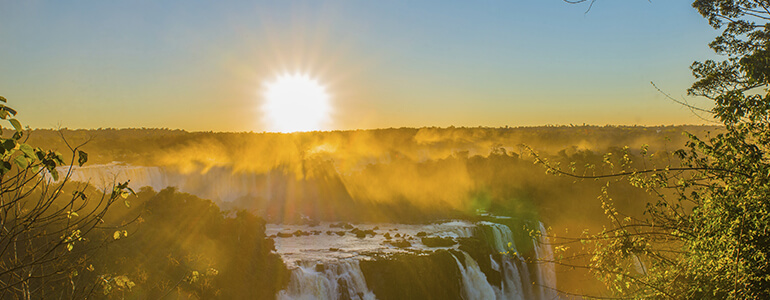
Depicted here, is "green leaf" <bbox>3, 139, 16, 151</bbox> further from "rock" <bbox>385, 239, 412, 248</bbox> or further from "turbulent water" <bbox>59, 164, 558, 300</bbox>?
"rock" <bbox>385, 239, 412, 248</bbox>

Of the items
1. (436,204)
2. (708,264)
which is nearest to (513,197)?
(436,204)

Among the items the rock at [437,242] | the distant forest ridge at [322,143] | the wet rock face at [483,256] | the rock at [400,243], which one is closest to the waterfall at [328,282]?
the rock at [400,243]

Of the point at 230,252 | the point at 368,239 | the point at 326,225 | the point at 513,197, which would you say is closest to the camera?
the point at 230,252

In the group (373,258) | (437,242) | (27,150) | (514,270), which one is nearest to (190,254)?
(373,258)

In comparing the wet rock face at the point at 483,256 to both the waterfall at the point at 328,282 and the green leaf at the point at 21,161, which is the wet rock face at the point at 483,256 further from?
the green leaf at the point at 21,161

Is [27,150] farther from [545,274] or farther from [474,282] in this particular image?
Result: [545,274]

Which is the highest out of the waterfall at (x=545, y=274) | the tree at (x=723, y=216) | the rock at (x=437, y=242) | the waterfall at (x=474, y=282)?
the tree at (x=723, y=216)

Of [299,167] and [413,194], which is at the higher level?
[299,167]

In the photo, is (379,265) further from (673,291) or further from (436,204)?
(436,204)
